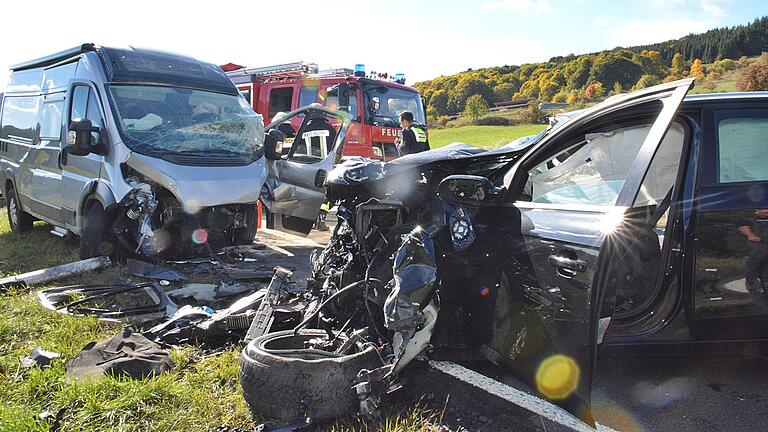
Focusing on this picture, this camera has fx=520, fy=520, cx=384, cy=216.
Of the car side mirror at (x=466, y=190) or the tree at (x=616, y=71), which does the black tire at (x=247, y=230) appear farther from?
the tree at (x=616, y=71)

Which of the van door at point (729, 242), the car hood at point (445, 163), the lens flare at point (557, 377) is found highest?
the car hood at point (445, 163)

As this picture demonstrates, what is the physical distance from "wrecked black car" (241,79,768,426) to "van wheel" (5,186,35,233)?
641 cm

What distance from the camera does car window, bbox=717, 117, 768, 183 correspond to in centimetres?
260

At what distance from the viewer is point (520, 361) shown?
2309 millimetres

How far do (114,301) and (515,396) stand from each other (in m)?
3.34

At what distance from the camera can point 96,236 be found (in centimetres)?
530

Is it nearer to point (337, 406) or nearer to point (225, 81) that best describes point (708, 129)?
point (337, 406)

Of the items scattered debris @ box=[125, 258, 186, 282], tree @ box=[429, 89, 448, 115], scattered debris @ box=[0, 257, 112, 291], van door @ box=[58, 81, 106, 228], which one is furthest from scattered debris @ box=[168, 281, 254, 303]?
tree @ box=[429, 89, 448, 115]

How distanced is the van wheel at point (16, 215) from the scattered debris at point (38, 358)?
5056 mm

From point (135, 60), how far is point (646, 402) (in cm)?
575

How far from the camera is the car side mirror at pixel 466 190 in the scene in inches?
104

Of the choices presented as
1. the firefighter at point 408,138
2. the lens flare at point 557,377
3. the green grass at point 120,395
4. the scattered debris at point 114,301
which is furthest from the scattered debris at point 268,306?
the firefighter at point 408,138

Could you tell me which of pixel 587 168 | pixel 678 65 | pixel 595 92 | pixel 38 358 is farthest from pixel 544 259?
pixel 678 65

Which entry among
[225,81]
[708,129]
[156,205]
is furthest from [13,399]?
[225,81]
